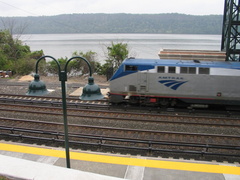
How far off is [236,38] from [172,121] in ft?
46.3

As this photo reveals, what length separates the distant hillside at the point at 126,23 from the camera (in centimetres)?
7075

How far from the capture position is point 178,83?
15.2 m

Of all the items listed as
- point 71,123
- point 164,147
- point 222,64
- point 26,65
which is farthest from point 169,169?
point 26,65

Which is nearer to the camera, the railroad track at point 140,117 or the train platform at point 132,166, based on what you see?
the train platform at point 132,166

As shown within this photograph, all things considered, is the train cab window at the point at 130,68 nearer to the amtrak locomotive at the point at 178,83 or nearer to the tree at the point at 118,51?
the amtrak locomotive at the point at 178,83

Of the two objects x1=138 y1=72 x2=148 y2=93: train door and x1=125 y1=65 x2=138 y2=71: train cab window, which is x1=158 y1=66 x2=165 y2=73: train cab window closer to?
x1=138 y1=72 x2=148 y2=93: train door

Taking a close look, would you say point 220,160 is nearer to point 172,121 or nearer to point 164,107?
point 172,121

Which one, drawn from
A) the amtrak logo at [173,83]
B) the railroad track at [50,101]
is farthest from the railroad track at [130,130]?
the amtrak logo at [173,83]

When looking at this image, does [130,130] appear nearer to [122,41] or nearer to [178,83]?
[178,83]

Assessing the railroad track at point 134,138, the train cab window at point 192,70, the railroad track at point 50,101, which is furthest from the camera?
the railroad track at point 50,101

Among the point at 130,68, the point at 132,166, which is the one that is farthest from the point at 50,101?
the point at 132,166

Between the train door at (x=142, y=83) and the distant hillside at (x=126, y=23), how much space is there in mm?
49946

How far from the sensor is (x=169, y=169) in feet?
27.7

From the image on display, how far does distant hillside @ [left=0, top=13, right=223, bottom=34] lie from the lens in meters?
70.8
